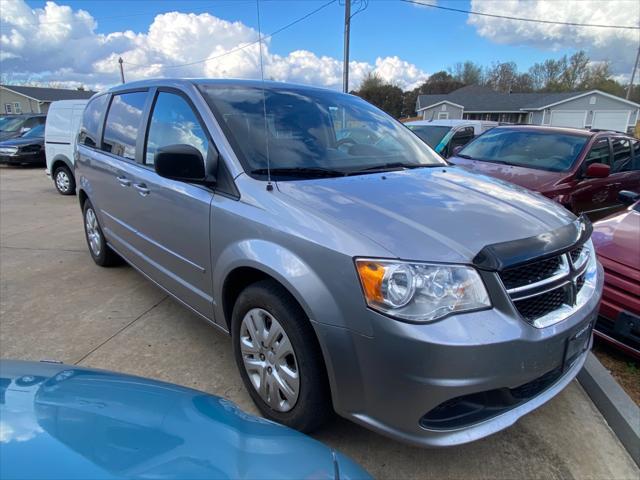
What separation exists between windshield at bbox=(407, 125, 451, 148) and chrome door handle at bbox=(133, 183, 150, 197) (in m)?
7.04

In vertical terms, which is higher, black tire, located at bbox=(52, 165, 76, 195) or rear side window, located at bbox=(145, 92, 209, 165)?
rear side window, located at bbox=(145, 92, 209, 165)

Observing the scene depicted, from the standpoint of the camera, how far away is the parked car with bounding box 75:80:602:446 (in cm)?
167

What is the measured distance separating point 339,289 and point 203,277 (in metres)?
1.17

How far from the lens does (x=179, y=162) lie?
7.51ft

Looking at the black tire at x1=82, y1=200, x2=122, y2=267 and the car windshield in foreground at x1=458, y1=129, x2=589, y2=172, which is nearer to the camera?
the black tire at x1=82, y1=200, x2=122, y2=267

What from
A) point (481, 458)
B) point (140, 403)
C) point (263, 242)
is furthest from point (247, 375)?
point (481, 458)

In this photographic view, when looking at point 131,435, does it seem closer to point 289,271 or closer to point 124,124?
point 289,271

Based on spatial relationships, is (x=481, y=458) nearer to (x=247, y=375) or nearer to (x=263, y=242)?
(x=247, y=375)

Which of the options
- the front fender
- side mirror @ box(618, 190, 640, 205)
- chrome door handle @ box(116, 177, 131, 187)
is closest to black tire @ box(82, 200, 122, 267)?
chrome door handle @ box(116, 177, 131, 187)

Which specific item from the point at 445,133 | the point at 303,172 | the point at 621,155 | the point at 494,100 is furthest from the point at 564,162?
the point at 494,100

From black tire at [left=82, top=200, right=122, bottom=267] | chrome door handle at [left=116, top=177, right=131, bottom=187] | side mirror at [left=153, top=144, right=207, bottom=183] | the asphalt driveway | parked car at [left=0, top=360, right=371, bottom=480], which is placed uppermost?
side mirror at [left=153, top=144, right=207, bottom=183]

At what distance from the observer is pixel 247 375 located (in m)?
2.40

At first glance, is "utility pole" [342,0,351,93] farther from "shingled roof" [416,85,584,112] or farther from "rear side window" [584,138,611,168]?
"shingled roof" [416,85,584,112]

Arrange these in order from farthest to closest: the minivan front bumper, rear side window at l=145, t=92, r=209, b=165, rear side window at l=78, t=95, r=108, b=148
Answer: rear side window at l=78, t=95, r=108, b=148 → rear side window at l=145, t=92, r=209, b=165 → the minivan front bumper
